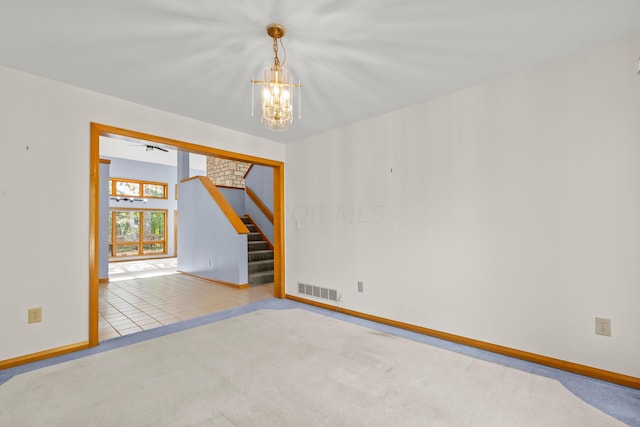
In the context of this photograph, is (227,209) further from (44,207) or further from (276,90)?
(276,90)

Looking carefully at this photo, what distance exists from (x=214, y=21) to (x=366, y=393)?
105 inches

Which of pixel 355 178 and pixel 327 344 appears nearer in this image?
pixel 327 344

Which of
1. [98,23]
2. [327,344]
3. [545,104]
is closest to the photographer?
[98,23]

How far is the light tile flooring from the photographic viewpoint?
11.7 feet

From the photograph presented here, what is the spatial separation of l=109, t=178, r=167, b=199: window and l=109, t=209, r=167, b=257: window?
1.90 ft

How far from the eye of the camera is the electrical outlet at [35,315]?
8.34 ft

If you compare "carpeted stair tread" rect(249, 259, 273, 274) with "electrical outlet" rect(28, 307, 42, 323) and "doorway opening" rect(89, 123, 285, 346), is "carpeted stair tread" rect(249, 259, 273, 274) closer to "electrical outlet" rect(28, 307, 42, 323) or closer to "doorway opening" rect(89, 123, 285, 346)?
"doorway opening" rect(89, 123, 285, 346)

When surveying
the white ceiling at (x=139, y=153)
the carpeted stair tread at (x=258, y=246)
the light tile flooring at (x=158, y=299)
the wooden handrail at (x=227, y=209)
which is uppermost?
the white ceiling at (x=139, y=153)

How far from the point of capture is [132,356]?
2607 millimetres

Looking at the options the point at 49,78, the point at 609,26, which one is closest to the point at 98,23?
the point at 49,78

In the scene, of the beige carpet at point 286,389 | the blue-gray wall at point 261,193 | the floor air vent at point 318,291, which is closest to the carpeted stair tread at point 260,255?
the blue-gray wall at point 261,193

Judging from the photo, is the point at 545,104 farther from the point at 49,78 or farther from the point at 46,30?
the point at 49,78

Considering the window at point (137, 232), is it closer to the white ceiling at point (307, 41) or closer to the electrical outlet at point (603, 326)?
the white ceiling at point (307, 41)

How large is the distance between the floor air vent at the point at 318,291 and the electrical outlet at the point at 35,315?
2914 millimetres
